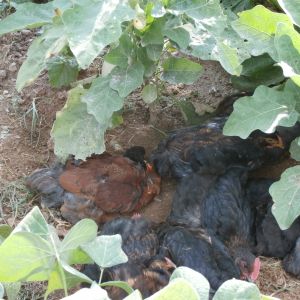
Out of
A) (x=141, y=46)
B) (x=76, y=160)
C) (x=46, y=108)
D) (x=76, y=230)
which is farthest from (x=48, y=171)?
(x=76, y=230)

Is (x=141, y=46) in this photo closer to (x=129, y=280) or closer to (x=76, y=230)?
(x=129, y=280)

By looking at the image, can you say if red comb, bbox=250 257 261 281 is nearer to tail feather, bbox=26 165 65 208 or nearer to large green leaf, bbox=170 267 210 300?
tail feather, bbox=26 165 65 208

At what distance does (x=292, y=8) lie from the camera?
9.10 ft

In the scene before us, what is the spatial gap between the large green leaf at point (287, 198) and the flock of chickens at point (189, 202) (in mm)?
285

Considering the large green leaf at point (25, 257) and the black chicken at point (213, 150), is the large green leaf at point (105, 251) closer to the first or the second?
the large green leaf at point (25, 257)

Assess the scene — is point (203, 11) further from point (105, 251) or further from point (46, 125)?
point (105, 251)

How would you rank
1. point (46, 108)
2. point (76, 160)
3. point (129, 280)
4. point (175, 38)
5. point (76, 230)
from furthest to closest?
point (46, 108) → point (76, 160) → point (175, 38) → point (129, 280) → point (76, 230)

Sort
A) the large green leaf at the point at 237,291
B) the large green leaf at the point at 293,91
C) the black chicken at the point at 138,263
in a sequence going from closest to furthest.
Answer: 1. the large green leaf at the point at 237,291
2. the black chicken at the point at 138,263
3. the large green leaf at the point at 293,91

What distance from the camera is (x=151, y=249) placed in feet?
9.59

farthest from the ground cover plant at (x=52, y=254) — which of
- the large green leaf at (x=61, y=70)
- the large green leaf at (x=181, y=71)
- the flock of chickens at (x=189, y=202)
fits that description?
the large green leaf at (x=61, y=70)

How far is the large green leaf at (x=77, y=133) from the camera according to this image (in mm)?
3086

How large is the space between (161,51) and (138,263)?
1.02 m

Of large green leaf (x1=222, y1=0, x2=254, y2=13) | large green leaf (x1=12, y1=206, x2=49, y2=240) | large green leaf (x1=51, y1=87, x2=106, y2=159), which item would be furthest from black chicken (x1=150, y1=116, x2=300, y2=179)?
large green leaf (x1=12, y1=206, x2=49, y2=240)

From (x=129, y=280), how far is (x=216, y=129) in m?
1.10
